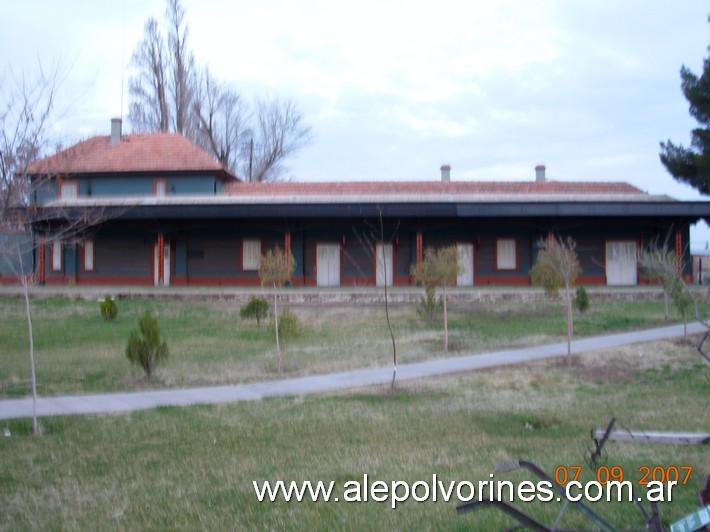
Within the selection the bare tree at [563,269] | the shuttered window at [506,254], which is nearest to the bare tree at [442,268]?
the bare tree at [563,269]

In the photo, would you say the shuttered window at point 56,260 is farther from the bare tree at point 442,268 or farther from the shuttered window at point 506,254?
the bare tree at point 442,268

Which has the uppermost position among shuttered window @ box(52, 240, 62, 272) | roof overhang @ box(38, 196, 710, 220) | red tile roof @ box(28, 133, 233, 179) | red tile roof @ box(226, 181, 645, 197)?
red tile roof @ box(28, 133, 233, 179)

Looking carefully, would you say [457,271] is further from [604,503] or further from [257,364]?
[604,503]

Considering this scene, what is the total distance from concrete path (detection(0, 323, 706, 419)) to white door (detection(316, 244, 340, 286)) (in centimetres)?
1800

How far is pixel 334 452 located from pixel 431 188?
100ft

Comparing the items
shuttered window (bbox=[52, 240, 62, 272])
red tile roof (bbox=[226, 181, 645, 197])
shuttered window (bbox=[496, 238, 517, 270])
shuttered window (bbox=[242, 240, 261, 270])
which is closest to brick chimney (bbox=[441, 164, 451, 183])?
red tile roof (bbox=[226, 181, 645, 197])

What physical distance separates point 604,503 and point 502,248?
28.1 meters

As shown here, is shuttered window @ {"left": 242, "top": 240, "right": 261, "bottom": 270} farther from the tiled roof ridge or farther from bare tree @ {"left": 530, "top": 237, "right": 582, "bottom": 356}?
bare tree @ {"left": 530, "top": 237, "right": 582, "bottom": 356}

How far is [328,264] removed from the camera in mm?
33219

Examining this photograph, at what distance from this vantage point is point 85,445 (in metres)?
7.95

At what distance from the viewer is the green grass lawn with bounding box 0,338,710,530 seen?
5293mm

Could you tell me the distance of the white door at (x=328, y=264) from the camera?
33125 mm

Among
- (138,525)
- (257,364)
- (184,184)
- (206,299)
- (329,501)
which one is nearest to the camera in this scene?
(138,525)

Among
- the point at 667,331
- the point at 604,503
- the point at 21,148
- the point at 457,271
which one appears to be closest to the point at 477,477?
the point at 604,503
